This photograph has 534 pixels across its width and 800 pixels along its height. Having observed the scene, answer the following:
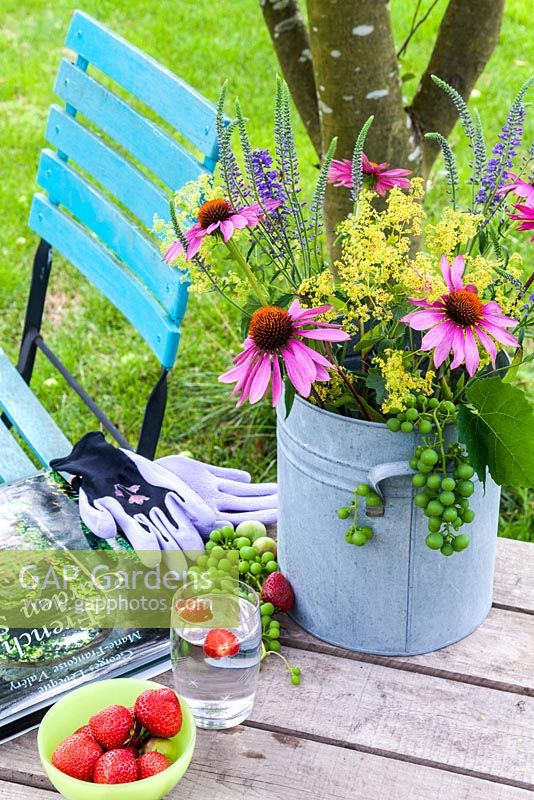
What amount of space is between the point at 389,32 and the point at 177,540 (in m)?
1.08

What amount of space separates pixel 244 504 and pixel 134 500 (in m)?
0.17

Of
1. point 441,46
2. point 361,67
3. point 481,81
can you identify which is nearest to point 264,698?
point 361,67

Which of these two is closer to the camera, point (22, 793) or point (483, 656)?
point (22, 793)

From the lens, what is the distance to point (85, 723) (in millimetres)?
1091

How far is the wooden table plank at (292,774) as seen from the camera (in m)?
1.07

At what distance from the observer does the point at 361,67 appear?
1.88m

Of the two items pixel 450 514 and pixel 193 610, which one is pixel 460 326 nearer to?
pixel 450 514

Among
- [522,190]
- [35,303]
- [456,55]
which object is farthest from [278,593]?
[456,55]

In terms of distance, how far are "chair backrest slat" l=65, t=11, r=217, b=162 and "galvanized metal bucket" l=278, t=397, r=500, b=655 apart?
0.70 meters

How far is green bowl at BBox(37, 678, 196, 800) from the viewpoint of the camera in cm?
99

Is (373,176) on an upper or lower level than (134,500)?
upper

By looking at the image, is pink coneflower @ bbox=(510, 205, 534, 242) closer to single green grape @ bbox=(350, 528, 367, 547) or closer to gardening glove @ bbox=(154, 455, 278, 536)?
single green grape @ bbox=(350, 528, 367, 547)

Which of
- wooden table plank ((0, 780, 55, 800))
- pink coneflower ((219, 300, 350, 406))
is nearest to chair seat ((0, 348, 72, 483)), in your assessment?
wooden table plank ((0, 780, 55, 800))

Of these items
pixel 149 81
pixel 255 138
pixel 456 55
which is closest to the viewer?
pixel 149 81
